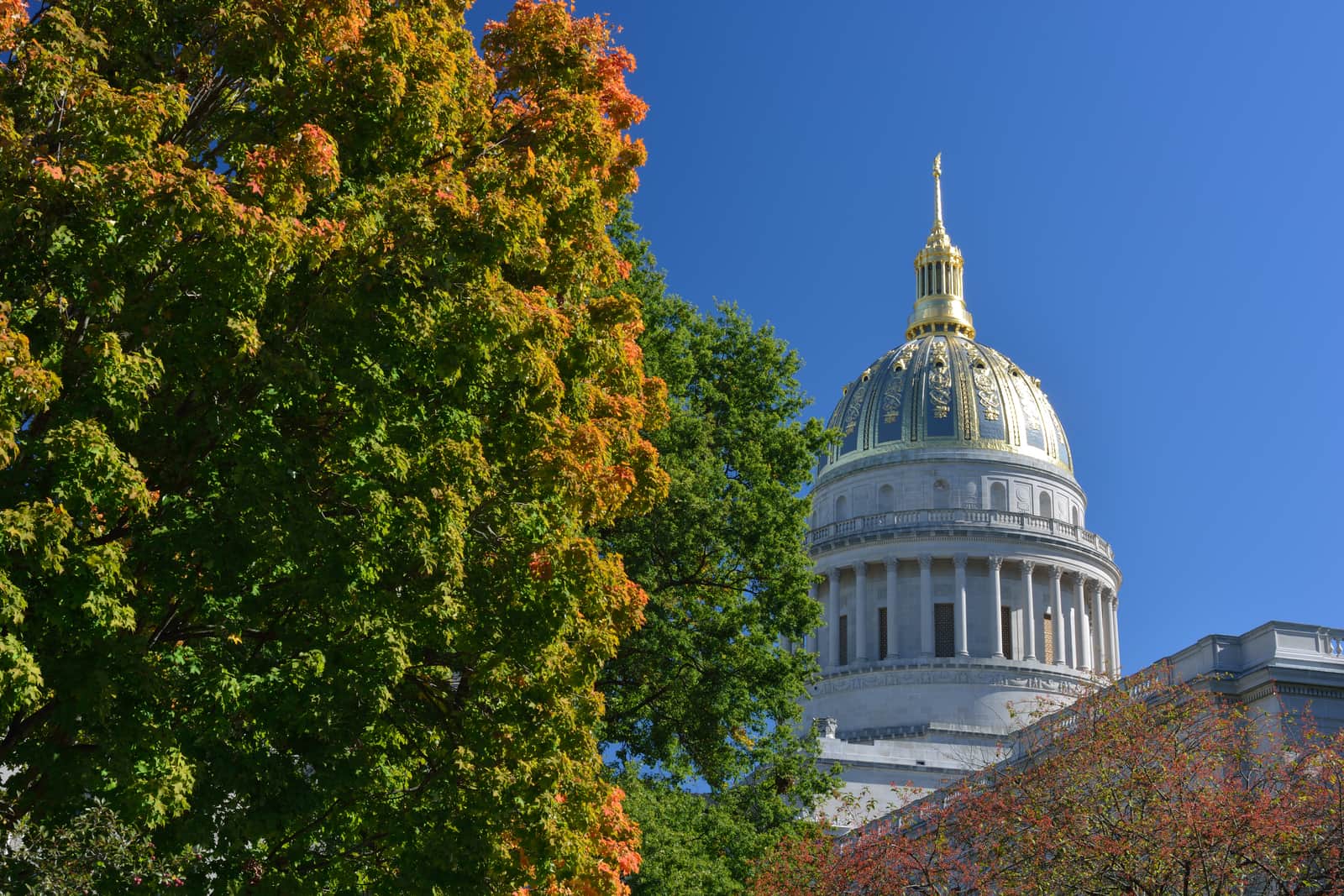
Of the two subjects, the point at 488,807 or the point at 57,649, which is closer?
the point at 57,649

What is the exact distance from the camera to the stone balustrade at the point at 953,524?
88.9 m

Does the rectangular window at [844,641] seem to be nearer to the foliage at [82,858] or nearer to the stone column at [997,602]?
the stone column at [997,602]

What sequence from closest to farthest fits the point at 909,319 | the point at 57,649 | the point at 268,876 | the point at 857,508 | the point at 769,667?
1. the point at 57,649
2. the point at 268,876
3. the point at 769,667
4. the point at 857,508
5. the point at 909,319

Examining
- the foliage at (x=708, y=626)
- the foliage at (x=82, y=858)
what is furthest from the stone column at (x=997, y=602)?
the foliage at (x=82, y=858)

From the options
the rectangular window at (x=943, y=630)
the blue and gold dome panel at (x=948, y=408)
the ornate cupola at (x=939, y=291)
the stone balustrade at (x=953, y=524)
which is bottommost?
the rectangular window at (x=943, y=630)

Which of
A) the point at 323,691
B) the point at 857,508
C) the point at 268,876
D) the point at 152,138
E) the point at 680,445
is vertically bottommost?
the point at 268,876

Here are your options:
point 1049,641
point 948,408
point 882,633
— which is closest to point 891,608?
point 882,633

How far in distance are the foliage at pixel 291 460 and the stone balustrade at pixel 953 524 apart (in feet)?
236

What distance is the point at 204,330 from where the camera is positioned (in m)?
14.8

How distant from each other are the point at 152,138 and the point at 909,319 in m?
94.1

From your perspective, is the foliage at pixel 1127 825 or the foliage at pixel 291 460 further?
the foliage at pixel 1127 825

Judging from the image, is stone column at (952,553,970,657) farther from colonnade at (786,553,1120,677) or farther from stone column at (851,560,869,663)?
stone column at (851,560,869,663)

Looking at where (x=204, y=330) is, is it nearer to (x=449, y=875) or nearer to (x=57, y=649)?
(x=57, y=649)

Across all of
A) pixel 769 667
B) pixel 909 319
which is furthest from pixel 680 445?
pixel 909 319
